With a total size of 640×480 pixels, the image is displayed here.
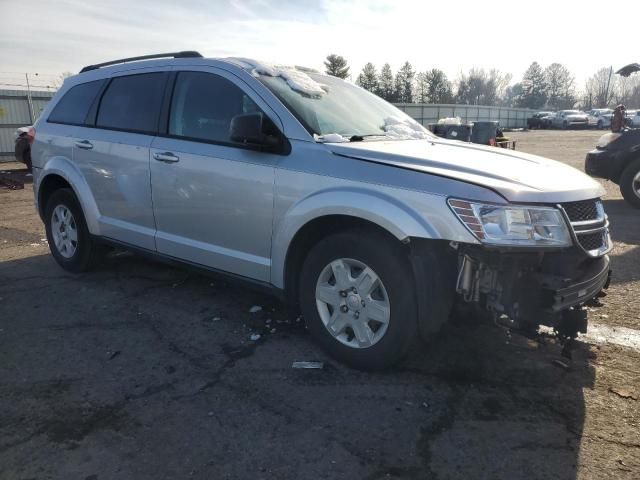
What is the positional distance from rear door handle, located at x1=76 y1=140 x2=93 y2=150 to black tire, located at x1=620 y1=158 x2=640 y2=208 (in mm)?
8147

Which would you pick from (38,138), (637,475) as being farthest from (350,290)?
(38,138)

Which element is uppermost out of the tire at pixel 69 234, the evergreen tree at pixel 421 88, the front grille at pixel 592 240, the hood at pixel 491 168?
the evergreen tree at pixel 421 88

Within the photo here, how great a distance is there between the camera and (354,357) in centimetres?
332

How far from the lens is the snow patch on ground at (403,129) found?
4.11 m

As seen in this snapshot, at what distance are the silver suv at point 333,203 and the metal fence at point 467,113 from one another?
30546 mm

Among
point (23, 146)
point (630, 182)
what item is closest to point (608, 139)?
point (630, 182)

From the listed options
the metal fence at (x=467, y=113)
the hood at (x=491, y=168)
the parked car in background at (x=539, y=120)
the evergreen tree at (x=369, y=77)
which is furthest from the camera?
the evergreen tree at (x=369, y=77)

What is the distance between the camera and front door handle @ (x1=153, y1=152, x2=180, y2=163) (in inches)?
159

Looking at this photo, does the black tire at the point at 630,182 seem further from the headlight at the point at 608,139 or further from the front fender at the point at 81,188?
the front fender at the point at 81,188

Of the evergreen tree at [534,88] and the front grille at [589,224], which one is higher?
the evergreen tree at [534,88]

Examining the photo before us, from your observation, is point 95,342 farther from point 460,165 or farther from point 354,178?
point 460,165

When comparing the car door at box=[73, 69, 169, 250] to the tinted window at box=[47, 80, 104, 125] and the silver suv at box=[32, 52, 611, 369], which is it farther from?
the tinted window at box=[47, 80, 104, 125]

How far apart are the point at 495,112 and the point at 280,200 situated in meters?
50.3

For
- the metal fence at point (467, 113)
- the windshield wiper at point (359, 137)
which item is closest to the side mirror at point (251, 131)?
the windshield wiper at point (359, 137)
